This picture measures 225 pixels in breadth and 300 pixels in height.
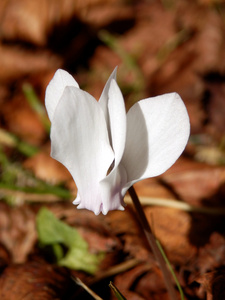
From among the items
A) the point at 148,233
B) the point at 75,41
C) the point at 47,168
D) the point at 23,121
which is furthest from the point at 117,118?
the point at 75,41

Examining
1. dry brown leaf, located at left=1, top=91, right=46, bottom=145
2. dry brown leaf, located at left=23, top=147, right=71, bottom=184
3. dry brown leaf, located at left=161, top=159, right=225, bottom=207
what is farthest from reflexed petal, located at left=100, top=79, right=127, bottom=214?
dry brown leaf, located at left=1, top=91, right=46, bottom=145

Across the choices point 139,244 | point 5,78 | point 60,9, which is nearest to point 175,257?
point 139,244

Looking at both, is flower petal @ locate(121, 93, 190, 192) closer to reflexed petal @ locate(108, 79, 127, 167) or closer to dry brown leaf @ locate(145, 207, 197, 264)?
reflexed petal @ locate(108, 79, 127, 167)

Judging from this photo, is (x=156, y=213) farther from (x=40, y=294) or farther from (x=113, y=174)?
(x=113, y=174)

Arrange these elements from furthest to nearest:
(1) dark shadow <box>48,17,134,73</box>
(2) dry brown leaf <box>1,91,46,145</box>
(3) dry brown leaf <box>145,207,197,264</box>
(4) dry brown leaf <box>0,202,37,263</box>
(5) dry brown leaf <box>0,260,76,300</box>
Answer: (1) dark shadow <box>48,17,134,73</box> → (2) dry brown leaf <box>1,91,46,145</box> → (4) dry brown leaf <box>0,202,37,263</box> → (3) dry brown leaf <box>145,207,197,264</box> → (5) dry brown leaf <box>0,260,76,300</box>

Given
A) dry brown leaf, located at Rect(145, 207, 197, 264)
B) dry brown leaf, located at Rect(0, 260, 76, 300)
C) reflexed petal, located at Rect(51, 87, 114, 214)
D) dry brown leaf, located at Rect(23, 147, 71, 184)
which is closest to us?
reflexed petal, located at Rect(51, 87, 114, 214)
